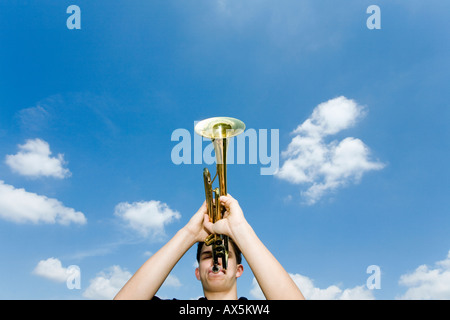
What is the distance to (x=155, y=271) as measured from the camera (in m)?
3.33

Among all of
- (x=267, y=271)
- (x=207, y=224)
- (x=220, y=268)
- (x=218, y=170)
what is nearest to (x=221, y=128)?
(x=218, y=170)

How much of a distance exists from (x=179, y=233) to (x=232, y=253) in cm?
88

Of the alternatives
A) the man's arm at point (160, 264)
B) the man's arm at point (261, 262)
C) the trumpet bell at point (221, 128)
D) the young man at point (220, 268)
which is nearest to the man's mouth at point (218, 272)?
the young man at point (220, 268)

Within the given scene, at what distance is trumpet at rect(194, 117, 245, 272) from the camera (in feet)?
12.9

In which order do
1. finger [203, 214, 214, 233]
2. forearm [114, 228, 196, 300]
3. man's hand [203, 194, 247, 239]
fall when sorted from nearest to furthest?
forearm [114, 228, 196, 300] < man's hand [203, 194, 247, 239] < finger [203, 214, 214, 233]

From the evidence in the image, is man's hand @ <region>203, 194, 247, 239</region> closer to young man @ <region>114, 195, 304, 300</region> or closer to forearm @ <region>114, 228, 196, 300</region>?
young man @ <region>114, 195, 304, 300</region>

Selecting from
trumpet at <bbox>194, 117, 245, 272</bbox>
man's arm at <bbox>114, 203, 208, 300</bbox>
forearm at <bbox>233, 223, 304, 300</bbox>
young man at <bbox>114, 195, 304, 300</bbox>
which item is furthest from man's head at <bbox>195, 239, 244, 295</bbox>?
forearm at <bbox>233, 223, 304, 300</bbox>

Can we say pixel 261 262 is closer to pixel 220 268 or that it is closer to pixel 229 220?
pixel 229 220

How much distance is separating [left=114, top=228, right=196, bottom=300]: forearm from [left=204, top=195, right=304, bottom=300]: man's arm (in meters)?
0.59

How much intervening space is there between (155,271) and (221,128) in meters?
2.14

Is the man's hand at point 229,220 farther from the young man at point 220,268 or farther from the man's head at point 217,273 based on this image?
the man's head at point 217,273

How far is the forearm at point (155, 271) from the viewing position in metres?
3.17
